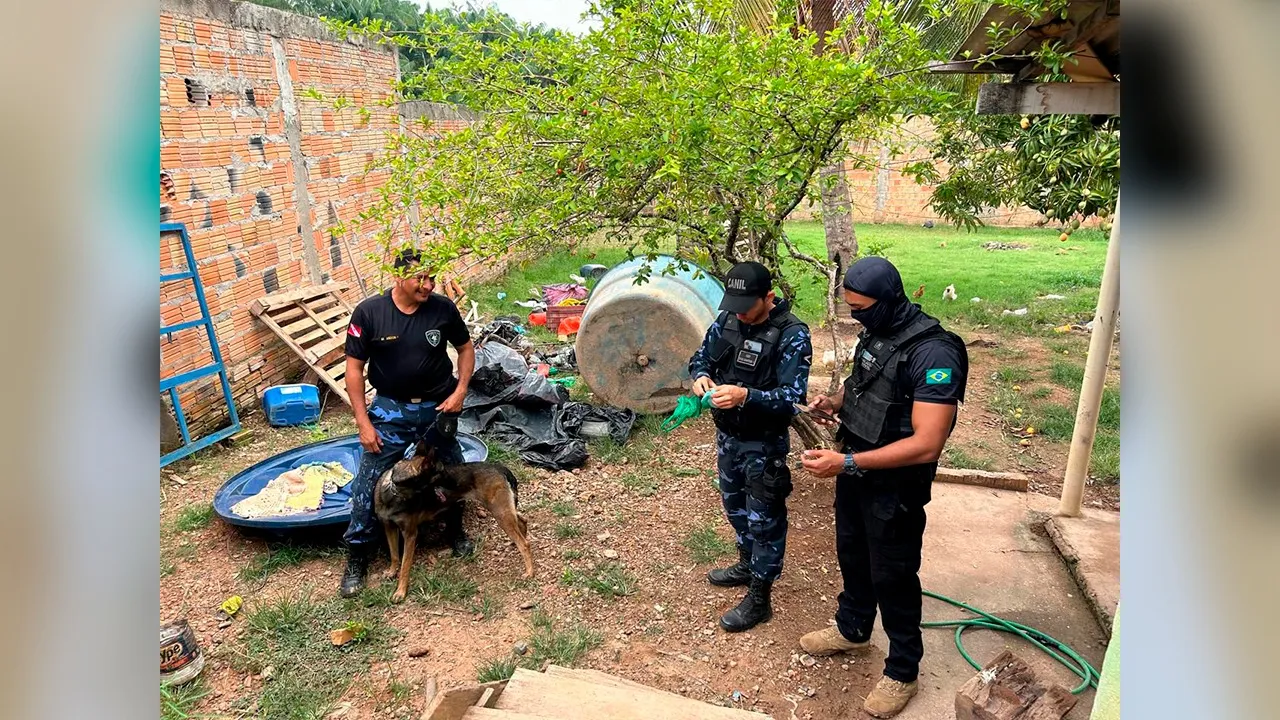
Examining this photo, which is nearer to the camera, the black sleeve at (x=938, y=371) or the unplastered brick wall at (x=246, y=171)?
the black sleeve at (x=938, y=371)

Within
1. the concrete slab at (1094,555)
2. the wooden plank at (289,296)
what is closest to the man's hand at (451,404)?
the wooden plank at (289,296)

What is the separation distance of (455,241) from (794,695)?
277 centimetres

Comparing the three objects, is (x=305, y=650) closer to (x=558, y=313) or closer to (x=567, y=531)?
(x=567, y=531)

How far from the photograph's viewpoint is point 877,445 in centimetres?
312

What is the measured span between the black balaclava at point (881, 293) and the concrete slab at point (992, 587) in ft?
5.14

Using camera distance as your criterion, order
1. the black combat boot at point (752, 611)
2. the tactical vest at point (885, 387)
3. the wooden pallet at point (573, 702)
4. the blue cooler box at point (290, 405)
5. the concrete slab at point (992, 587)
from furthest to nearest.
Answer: the blue cooler box at point (290, 405) → the black combat boot at point (752, 611) → the concrete slab at point (992, 587) → the tactical vest at point (885, 387) → the wooden pallet at point (573, 702)

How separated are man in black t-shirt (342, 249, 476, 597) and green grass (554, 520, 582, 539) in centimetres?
106

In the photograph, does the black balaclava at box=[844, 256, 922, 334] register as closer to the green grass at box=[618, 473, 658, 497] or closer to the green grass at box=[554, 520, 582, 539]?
the green grass at box=[554, 520, 582, 539]

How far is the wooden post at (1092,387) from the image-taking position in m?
4.39

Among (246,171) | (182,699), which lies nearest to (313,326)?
(246,171)

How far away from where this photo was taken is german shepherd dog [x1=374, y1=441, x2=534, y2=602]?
13.6 ft

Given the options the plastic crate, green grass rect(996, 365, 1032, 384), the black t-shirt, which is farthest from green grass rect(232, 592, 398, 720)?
green grass rect(996, 365, 1032, 384)

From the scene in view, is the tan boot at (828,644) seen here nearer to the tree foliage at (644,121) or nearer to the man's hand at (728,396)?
the man's hand at (728,396)
